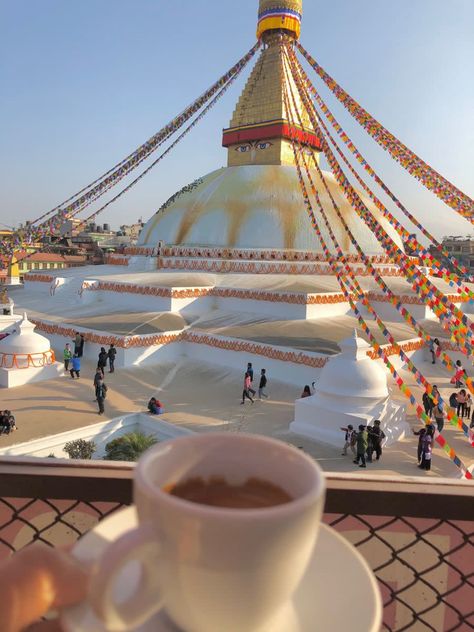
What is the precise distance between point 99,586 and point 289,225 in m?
15.9

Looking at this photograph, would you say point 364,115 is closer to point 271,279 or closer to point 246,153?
point 271,279

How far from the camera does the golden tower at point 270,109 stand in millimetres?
18469

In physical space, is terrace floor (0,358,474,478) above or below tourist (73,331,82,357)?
below

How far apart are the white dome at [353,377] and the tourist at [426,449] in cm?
118

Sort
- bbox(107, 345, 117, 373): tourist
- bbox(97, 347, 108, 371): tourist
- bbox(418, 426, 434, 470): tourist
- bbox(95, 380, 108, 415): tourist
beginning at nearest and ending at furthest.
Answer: bbox(418, 426, 434, 470): tourist → bbox(95, 380, 108, 415): tourist → bbox(97, 347, 108, 371): tourist → bbox(107, 345, 117, 373): tourist

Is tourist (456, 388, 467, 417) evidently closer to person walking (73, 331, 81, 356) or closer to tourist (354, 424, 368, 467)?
tourist (354, 424, 368, 467)

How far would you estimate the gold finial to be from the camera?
720 inches

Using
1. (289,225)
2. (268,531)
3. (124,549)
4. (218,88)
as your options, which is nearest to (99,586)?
(124,549)

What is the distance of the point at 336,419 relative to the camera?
731 cm

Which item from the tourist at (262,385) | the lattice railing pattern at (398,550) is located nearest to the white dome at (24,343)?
the tourist at (262,385)

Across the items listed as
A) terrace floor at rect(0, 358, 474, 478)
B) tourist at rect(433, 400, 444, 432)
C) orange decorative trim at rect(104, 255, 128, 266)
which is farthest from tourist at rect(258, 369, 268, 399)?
orange decorative trim at rect(104, 255, 128, 266)

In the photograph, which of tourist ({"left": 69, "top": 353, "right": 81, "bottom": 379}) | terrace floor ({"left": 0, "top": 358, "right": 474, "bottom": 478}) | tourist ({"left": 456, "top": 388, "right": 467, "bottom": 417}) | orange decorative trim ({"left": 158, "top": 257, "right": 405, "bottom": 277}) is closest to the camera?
terrace floor ({"left": 0, "top": 358, "right": 474, "bottom": 478})

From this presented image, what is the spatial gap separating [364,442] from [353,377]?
1.31m

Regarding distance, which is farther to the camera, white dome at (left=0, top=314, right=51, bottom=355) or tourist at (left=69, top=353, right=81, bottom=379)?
tourist at (left=69, top=353, right=81, bottom=379)
